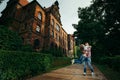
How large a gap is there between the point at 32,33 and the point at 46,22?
773cm

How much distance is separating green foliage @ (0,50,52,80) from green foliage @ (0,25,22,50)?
23.0ft

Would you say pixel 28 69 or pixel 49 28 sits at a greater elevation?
pixel 49 28

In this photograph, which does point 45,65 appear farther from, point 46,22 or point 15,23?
point 46,22

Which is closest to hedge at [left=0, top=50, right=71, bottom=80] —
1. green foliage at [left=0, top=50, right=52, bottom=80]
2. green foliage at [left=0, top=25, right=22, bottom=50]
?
green foliage at [left=0, top=50, right=52, bottom=80]

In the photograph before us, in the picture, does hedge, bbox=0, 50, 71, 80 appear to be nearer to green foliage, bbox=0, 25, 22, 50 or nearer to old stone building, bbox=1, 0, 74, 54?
green foliage, bbox=0, 25, 22, 50

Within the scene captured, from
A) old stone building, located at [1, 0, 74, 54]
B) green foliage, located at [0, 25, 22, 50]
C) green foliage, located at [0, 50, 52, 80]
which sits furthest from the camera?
old stone building, located at [1, 0, 74, 54]

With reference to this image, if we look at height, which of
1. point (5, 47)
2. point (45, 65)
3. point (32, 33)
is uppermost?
point (32, 33)

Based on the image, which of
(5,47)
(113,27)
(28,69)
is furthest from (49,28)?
(28,69)

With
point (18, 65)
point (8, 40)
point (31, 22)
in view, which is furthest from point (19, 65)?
point (31, 22)

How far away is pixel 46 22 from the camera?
3316cm

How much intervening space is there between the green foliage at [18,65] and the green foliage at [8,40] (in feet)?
23.0

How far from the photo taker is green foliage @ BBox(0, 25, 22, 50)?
13.8 m

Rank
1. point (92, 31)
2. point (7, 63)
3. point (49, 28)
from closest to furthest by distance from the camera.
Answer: point (7, 63), point (49, 28), point (92, 31)

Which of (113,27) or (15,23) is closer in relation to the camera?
(113,27)
